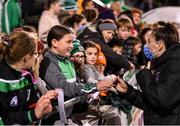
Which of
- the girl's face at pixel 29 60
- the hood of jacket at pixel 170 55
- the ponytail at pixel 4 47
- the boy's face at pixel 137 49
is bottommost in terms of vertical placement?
the boy's face at pixel 137 49

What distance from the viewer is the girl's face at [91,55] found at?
6.82 m

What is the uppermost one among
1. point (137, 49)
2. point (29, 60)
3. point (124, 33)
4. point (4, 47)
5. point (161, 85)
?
point (4, 47)

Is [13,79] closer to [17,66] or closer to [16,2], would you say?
[17,66]

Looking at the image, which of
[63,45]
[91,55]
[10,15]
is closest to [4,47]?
[63,45]

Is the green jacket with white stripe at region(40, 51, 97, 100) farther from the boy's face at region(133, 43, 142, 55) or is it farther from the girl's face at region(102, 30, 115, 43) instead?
the boy's face at region(133, 43, 142, 55)

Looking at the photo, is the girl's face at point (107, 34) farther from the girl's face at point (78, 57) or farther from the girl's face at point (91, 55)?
the girl's face at point (78, 57)

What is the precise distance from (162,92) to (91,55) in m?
2.05

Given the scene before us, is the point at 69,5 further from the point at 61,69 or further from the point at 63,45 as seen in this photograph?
the point at 61,69

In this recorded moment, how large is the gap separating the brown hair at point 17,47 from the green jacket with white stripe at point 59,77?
915mm

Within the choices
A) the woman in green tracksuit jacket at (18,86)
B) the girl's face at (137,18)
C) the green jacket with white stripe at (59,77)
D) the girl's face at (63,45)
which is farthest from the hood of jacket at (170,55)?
the girl's face at (137,18)

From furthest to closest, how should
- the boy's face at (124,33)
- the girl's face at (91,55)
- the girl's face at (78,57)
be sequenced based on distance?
1. the boy's face at (124,33)
2. the girl's face at (91,55)
3. the girl's face at (78,57)

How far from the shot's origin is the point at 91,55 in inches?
270

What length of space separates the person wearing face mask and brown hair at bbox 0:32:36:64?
128 centimetres

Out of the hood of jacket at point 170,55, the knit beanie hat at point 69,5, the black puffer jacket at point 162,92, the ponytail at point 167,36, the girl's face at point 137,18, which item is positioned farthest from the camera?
the knit beanie hat at point 69,5
